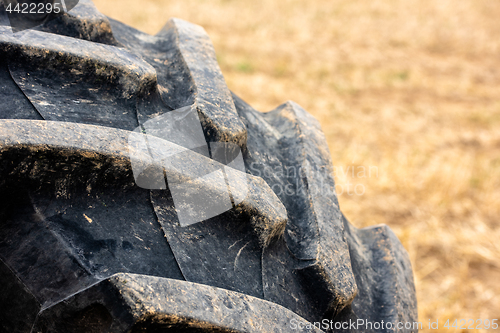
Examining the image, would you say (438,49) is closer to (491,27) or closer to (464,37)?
(464,37)

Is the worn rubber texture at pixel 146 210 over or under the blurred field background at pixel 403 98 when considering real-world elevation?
over

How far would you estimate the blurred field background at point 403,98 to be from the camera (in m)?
2.28

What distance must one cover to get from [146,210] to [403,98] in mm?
3901

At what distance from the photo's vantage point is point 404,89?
429cm

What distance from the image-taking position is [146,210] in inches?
26.6

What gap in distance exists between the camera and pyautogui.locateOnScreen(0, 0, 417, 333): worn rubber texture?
58 cm

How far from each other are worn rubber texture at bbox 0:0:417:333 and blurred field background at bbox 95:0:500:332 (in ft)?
4.40

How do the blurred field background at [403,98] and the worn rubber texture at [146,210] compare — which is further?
the blurred field background at [403,98]

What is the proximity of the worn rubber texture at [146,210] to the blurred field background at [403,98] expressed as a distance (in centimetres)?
Answer: 134

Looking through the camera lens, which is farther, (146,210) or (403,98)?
(403,98)

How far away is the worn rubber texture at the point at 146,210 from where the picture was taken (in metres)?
0.58

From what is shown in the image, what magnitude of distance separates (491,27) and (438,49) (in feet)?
4.32

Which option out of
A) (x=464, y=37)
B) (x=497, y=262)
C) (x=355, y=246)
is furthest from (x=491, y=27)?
(x=355, y=246)

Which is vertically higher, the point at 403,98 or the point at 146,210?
the point at 146,210
